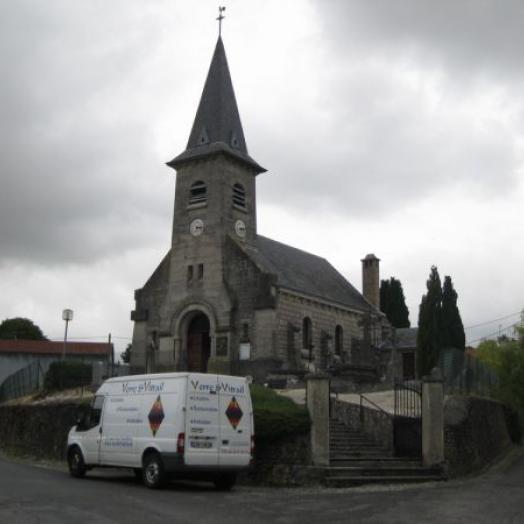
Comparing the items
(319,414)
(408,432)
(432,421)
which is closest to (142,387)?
(319,414)

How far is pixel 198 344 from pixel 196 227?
623 cm

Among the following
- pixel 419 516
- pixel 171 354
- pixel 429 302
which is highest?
pixel 429 302

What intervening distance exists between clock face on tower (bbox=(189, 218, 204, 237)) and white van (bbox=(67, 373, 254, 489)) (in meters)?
22.3

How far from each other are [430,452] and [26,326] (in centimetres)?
7074

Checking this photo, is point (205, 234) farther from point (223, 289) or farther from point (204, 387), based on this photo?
point (204, 387)

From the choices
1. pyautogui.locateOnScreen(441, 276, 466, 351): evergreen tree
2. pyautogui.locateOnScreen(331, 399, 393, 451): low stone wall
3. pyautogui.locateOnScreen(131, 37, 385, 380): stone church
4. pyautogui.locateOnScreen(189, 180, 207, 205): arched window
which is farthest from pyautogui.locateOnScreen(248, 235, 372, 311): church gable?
pyautogui.locateOnScreen(331, 399, 393, 451): low stone wall

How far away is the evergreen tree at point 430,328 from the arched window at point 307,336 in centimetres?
598

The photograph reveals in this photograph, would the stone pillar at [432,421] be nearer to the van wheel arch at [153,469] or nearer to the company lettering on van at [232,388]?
the company lettering on van at [232,388]

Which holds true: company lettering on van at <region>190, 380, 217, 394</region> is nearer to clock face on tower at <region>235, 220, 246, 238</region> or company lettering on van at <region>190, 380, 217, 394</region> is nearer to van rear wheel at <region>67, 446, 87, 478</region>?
van rear wheel at <region>67, 446, 87, 478</region>

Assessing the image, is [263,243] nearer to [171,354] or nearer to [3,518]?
[171,354]

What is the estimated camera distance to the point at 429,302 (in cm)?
4216

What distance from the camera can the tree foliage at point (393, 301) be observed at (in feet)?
206

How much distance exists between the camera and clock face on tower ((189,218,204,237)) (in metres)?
40.2

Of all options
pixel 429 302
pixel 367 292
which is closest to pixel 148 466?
pixel 429 302
